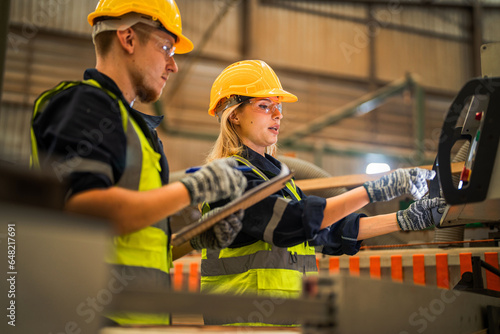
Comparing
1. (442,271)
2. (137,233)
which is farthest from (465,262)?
(137,233)

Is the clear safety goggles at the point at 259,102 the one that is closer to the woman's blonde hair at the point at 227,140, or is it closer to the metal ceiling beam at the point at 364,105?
the woman's blonde hair at the point at 227,140

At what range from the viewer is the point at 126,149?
63.7 inches

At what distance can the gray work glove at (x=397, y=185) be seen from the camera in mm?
2256

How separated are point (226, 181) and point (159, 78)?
0.54 metres

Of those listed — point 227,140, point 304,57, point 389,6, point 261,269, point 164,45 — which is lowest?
point 261,269

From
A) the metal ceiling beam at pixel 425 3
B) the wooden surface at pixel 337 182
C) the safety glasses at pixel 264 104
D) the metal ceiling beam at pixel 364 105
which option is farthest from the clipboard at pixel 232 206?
the metal ceiling beam at pixel 425 3

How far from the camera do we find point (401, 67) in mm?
12461

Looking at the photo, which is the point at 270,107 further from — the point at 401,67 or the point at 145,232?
the point at 401,67

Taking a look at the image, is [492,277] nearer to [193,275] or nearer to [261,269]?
[261,269]

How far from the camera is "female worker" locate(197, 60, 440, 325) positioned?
2.22 metres

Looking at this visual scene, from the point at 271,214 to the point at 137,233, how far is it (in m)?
0.75

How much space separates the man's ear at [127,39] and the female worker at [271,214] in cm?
80

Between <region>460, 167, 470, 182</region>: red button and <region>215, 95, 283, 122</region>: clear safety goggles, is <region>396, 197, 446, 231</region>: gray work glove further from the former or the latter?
<region>215, 95, 283, 122</region>: clear safety goggles

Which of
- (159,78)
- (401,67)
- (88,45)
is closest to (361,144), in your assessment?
(401,67)
